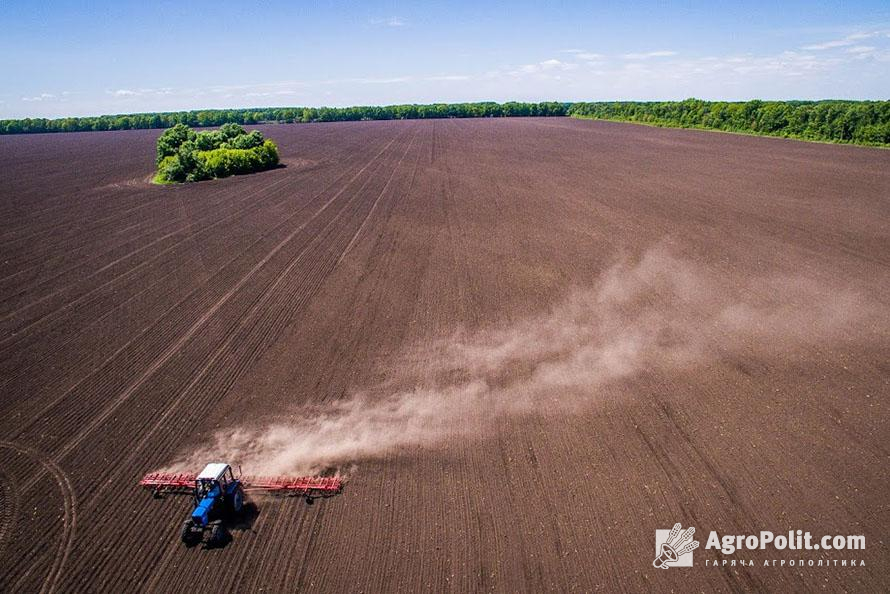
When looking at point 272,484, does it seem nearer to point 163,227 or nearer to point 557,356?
point 557,356

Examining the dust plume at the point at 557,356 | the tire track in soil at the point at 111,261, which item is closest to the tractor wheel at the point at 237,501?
the dust plume at the point at 557,356

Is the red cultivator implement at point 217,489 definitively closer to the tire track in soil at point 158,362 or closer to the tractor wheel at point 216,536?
the tractor wheel at point 216,536

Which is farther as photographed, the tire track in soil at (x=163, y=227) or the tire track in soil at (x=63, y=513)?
the tire track in soil at (x=163, y=227)

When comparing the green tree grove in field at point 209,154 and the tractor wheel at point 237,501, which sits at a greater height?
the green tree grove in field at point 209,154

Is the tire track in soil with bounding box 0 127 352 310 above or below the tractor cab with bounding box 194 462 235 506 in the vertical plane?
above

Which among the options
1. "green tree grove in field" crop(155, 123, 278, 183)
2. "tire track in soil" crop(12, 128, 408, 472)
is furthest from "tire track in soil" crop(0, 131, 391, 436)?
"green tree grove in field" crop(155, 123, 278, 183)

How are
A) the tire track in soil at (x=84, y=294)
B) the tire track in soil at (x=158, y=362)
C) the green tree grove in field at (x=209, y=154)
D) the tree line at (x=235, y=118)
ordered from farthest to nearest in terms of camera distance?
the tree line at (x=235, y=118), the green tree grove in field at (x=209, y=154), the tire track in soil at (x=84, y=294), the tire track in soil at (x=158, y=362)

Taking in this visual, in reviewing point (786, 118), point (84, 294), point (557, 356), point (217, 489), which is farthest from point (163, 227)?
point (786, 118)

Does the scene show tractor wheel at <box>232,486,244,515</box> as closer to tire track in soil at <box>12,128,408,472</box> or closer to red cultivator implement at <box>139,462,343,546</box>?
red cultivator implement at <box>139,462,343,546</box>
